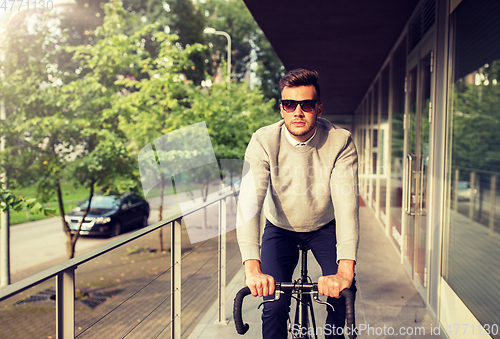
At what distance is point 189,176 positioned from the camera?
10531 mm

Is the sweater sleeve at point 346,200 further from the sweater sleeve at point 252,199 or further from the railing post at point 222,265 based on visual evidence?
the railing post at point 222,265

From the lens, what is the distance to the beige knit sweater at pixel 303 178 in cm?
210

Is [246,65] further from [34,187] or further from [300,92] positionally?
[300,92]

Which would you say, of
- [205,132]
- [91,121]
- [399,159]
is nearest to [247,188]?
[399,159]

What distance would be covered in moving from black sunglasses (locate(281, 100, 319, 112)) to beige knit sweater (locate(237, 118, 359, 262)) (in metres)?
0.23

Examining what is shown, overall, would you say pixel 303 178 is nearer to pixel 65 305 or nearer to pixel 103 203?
pixel 65 305

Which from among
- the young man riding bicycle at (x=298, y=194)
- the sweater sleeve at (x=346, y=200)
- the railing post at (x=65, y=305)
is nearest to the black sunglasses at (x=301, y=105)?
the young man riding bicycle at (x=298, y=194)

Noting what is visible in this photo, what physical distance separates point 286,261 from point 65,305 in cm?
113

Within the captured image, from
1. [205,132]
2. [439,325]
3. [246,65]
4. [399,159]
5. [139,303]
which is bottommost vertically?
[139,303]

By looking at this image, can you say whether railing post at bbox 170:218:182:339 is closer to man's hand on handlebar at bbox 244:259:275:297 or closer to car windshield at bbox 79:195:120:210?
man's hand on handlebar at bbox 244:259:275:297

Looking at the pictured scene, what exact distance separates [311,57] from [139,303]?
5.36 metres

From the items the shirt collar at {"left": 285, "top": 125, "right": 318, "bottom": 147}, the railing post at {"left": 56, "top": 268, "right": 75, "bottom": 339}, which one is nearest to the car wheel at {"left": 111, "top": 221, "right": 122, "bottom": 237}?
the shirt collar at {"left": 285, "top": 125, "right": 318, "bottom": 147}

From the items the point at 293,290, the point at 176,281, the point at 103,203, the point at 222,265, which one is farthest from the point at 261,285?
the point at 103,203

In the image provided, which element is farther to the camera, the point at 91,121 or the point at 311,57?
the point at 91,121
